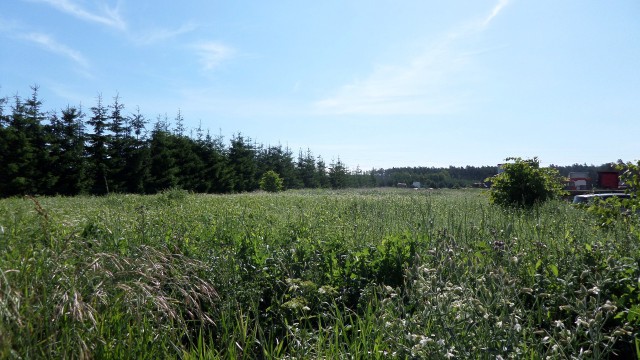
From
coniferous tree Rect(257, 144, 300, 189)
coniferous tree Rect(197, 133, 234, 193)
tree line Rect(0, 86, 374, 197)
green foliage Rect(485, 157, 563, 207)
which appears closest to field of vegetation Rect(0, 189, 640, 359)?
green foliage Rect(485, 157, 563, 207)

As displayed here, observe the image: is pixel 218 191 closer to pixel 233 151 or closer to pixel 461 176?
pixel 233 151

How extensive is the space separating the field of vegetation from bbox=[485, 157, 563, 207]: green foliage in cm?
557

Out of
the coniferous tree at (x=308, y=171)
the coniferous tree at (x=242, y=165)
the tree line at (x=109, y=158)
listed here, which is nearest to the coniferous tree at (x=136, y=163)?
the tree line at (x=109, y=158)

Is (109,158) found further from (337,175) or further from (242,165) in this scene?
(337,175)

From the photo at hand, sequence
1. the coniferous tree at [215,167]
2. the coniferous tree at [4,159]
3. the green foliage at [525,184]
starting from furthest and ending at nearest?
the coniferous tree at [215,167] → the coniferous tree at [4,159] → the green foliage at [525,184]

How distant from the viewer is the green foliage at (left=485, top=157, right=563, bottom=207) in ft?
33.8

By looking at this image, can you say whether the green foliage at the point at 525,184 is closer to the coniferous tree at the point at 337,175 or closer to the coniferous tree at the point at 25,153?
the coniferous tree at the point at 25,153

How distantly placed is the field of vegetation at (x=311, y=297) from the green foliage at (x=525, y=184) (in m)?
5.57

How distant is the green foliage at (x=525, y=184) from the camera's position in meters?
10.3

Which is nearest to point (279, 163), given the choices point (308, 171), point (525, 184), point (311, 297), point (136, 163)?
point (308, 171)

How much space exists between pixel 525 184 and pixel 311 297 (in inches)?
346

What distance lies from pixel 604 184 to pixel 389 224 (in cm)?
1532

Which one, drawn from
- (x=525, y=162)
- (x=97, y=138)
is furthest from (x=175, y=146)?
(x=525, y=162)

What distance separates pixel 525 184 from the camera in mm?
10305
